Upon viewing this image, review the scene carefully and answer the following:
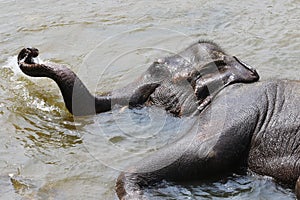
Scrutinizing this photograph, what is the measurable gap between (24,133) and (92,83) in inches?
50.4

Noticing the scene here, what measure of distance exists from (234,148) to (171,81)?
111 cm

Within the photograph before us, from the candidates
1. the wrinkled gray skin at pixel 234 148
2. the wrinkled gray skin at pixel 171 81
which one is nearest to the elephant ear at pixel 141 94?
the wrinkled gray skin at pixel 171 81

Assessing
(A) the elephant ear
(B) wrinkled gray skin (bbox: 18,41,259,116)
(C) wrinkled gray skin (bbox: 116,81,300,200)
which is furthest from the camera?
(A) the elephant ear

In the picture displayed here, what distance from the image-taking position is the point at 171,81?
4.86 metres

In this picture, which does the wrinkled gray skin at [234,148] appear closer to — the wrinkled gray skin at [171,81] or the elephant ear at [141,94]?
the wrinkled gray skin at [171,81]

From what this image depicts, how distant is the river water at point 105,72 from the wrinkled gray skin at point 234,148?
0.08 meters

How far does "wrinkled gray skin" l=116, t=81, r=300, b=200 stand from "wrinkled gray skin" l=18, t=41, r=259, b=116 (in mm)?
377

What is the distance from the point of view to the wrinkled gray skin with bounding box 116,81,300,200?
12.6 ft

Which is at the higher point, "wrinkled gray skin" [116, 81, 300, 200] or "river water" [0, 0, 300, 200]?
"wrinkled gray skin" [116, 81, 300, 200]

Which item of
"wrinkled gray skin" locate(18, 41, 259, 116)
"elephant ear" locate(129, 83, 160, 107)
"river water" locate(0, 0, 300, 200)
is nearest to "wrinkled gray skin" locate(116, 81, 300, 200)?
"river water" locate(0, 0, 300, 200)

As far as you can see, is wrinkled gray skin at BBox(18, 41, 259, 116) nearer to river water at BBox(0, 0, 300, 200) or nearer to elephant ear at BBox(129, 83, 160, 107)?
elephant ear at BBox(129, 83, 160, 107)

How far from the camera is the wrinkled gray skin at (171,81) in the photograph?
14.6 ft

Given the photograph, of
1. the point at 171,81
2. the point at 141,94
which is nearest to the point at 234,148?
the point at 171,81

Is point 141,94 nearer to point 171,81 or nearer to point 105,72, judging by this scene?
point 171,81
